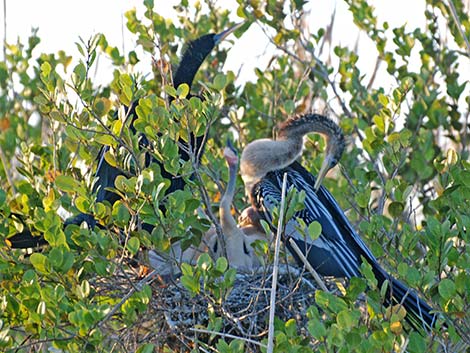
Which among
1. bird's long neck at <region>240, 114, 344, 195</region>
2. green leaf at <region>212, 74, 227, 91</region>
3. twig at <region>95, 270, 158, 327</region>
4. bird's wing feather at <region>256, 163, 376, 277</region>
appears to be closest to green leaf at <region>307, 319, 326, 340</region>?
twig at <region>95, 270, 158, 327</region>

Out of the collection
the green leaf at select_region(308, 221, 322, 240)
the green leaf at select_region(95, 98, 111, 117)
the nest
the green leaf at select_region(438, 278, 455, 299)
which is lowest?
the nest

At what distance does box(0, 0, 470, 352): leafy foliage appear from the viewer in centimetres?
327

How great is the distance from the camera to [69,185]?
353 centimetres

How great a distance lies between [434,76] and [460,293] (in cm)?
242

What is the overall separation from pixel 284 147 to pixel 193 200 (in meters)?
1.54

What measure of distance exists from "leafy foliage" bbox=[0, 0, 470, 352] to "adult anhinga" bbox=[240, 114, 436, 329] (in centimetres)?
10

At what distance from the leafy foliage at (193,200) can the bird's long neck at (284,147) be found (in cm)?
10

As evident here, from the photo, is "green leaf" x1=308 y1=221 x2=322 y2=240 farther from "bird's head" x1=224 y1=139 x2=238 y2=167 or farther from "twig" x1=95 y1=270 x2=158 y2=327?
"bird's head" x1=224 y1=139 x2=238 y2=167

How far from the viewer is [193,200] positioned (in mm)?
3521

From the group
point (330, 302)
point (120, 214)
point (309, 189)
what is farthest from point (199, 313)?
point (309, 189)

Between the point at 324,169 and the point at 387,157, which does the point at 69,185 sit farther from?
the point at 324,169

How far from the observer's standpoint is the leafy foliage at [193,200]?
3273 mm

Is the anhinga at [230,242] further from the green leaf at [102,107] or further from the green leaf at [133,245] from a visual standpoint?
the green leaf at [133,245]

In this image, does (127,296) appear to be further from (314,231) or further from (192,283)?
(314,231)
